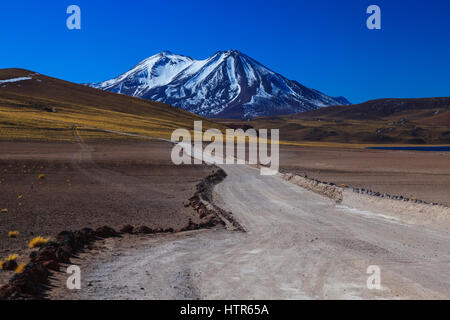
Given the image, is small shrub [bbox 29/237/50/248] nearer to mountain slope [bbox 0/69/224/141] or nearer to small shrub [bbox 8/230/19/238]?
small shrub [bbox 8/230/19/238]

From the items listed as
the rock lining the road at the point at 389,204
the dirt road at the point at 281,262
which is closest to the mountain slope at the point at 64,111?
the rock lining the road at the point at 389,204

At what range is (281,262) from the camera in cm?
936

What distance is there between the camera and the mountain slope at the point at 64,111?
6481 centimetres

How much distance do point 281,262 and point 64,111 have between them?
97.5 metres

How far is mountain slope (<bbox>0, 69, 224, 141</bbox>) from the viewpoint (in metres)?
64.8

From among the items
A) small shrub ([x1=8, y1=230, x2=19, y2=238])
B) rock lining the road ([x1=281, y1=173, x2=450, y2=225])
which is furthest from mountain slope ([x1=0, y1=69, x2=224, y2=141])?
small shrub ([x1=8, y1=230, x2=19, y2=238])

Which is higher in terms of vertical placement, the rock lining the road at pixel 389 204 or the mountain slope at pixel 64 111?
the mountain slope at pixel 64 111

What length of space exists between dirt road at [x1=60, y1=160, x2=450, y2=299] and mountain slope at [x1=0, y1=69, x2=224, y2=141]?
159ft

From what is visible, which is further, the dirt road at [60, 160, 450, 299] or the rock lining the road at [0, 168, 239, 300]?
the dirt road at [60, 160, 450, 299]

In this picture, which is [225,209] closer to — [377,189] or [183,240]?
[183,240]

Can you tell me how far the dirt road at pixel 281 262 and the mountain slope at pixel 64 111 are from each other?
159 feet

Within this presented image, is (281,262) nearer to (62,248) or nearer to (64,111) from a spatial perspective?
(62,248)

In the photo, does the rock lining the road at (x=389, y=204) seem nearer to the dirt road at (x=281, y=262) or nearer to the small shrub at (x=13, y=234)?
the dirt road at (x=281, y=262)
